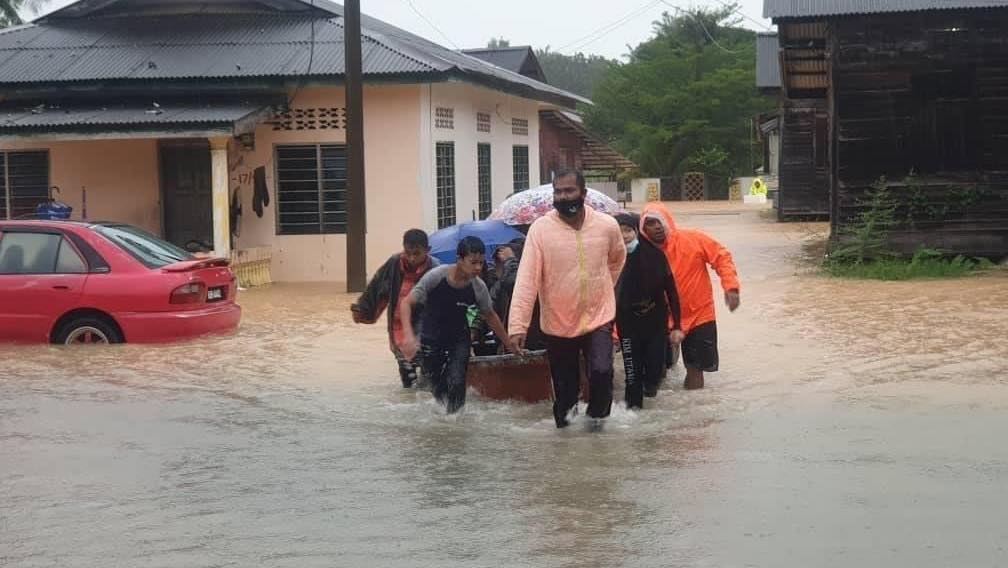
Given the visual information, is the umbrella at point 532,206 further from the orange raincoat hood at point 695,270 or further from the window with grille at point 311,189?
the window with grille at point 311,189

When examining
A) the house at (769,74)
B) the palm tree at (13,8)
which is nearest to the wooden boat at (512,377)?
Result: the house at (769,74)

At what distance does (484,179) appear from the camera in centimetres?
2453

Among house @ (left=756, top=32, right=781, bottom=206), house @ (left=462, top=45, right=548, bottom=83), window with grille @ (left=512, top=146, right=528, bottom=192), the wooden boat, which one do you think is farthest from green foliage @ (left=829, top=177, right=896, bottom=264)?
house @ (left=462, top=45, right=548, bottom=83)

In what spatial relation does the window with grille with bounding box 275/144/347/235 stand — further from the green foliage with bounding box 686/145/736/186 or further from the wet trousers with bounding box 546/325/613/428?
the green foliage with bounding box 686/145/736/186

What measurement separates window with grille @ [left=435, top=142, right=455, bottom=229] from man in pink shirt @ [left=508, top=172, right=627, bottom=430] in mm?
12489

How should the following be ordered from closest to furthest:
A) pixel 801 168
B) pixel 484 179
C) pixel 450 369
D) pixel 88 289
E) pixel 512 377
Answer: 1. pixel 450 369
2. pixel 512 377
3. pixel 88 289
4. pixel 484 179
5. pixel 801 168

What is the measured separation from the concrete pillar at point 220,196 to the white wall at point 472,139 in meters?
2.94

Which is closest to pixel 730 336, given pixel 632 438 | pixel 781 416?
pixel 781 416

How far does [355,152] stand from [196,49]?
4.29 m

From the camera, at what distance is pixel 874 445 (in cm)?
830

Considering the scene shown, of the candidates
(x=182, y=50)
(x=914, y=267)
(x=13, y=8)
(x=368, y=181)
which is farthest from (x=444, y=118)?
(x=13, y=8)

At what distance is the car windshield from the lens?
13.0 m

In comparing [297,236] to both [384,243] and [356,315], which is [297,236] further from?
[356,315]

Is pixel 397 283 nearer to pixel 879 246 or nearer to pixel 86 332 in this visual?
Result: pixel 86 332
